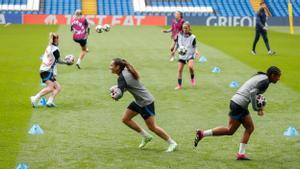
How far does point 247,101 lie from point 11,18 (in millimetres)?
45033

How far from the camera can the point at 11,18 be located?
2167 inches

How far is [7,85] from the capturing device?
21703 millimetres

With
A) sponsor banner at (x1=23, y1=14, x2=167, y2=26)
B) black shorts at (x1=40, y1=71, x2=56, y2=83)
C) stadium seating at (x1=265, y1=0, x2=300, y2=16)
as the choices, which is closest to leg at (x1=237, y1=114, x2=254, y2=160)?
black shorts at (x1=40, y1=71, x2=56, y2=83)

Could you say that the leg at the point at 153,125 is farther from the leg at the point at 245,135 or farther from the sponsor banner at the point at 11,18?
the sponsor banner at the point at 11,18

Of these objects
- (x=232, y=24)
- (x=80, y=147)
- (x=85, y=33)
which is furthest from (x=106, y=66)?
(x=232, y=24)

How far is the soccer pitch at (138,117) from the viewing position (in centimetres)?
1251

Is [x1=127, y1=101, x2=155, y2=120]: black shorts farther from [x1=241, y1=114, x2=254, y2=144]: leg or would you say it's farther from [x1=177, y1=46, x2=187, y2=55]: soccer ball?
[x1=177, y1=46, x2=187, y2=55]: soccer ball

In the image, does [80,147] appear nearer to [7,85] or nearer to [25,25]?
[7,85]

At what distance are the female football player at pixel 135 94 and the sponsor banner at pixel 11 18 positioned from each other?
43.0 m

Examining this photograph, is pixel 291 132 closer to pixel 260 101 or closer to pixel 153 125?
pixel 260 101

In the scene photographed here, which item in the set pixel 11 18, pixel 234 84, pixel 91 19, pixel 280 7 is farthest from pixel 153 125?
pixel 280 7

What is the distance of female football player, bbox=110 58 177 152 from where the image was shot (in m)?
12.4

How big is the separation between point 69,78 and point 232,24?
1391 inches

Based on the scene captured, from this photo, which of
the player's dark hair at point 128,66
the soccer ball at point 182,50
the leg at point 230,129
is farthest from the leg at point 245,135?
the soccer ball at point 182,50
